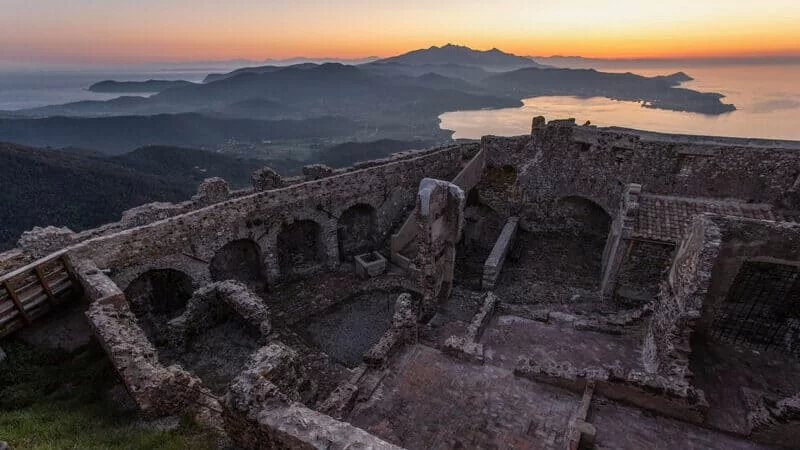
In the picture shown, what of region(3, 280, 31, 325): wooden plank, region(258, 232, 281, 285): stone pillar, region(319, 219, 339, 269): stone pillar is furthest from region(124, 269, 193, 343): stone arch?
region(319, 219, 339, 269): stone pillar

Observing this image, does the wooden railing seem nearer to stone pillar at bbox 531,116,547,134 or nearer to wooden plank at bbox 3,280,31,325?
wooden plank at bbox 3,280,31,325

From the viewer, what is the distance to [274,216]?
48.3 feet

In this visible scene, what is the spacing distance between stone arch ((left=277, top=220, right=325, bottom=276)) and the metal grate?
43.9 ft

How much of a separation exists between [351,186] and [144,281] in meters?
8.03

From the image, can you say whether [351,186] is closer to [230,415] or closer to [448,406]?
[448,406]

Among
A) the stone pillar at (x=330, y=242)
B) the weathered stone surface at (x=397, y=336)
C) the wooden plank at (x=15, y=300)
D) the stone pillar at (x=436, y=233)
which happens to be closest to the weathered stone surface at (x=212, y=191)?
the stone pillar at (x=330, y=242)

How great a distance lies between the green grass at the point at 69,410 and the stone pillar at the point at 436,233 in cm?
769

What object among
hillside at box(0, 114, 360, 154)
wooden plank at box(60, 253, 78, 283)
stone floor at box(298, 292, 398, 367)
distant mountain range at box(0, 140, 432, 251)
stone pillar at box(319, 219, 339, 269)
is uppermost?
wooden plank at box(60, 253, 78, 283)

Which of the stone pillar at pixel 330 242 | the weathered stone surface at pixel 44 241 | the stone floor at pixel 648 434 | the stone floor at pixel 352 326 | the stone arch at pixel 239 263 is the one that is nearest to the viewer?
the stone floor at pixel 648 434

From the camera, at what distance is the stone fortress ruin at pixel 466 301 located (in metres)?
7.82

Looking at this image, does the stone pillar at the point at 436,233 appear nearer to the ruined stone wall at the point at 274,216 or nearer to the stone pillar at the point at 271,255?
the ruined stone wall at the point at 274,216

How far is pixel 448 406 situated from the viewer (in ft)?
28.6

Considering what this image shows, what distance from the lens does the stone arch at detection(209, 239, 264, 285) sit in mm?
14422

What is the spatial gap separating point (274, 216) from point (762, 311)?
14.8m
